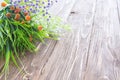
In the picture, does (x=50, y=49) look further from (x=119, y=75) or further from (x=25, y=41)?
(x=119, y=75)

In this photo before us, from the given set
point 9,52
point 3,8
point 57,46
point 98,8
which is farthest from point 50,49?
point 98,8

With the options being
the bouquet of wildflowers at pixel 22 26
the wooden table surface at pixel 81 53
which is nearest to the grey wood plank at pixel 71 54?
the wooden table surface at pixel 81 53

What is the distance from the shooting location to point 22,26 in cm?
104

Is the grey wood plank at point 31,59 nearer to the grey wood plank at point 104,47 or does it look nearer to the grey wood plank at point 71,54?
the grey wood plank at point 71,54

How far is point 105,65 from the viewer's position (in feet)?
2.97

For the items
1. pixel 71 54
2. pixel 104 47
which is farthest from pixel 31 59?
pixel 104 47

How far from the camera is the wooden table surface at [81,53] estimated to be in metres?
0.84

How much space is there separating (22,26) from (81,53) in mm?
302

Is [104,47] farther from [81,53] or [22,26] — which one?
[22,26]

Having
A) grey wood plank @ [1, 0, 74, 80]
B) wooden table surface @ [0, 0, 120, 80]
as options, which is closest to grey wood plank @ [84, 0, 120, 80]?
wooden table surface @ [0, 0, 120, 80]

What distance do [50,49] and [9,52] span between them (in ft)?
0.62

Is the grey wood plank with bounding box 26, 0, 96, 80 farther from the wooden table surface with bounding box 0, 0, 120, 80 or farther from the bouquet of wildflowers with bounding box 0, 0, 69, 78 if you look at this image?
the bouquet of wildflowers with bounding box 0, 0, 69, 78

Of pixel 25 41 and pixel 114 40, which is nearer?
pixel 25 41

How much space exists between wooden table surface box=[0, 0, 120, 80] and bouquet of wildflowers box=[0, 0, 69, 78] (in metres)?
0.05
